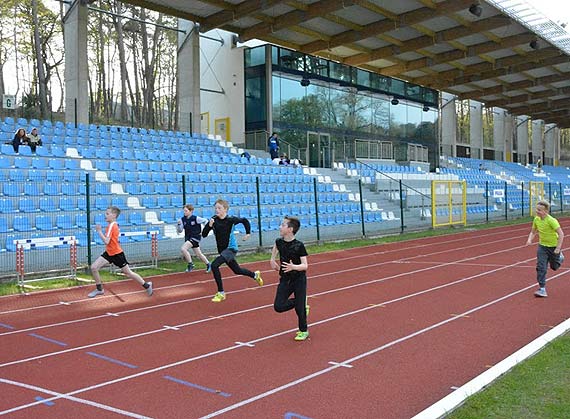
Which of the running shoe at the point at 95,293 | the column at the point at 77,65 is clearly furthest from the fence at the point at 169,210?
the column at the point at 77,65

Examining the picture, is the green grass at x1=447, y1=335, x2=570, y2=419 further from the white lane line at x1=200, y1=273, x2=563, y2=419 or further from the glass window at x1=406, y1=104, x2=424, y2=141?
the glass window at x1=406, y1=104, x2=424, y2=141

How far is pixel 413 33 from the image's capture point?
3206 centimetres

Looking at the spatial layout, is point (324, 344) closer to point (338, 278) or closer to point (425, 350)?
point (425, 350)

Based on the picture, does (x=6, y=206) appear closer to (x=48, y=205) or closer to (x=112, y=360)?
(x=48, y=205)

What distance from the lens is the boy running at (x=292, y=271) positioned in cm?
711

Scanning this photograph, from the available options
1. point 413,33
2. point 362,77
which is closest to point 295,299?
point 413,33

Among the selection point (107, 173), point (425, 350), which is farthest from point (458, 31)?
point (425, 350)

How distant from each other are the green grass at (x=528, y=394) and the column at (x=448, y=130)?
50193mm

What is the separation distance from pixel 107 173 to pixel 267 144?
44.4 feet

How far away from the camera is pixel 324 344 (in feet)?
23.5

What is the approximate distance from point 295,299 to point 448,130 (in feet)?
168

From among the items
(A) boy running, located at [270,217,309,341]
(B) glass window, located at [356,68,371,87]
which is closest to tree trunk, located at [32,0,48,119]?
(B) glass window, located at [356,68,371,87]

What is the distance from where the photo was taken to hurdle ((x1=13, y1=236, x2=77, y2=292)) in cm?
1163

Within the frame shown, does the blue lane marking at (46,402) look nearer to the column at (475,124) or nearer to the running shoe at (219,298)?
the running shoe at (219,298)
